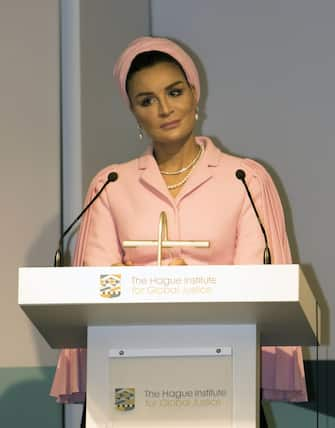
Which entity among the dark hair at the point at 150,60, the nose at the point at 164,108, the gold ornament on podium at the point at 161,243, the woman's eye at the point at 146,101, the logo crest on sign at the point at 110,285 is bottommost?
the logo crest on sign at the point at 110,285

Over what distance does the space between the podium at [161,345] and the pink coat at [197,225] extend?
1.24 ft

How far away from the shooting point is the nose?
10.6 ft

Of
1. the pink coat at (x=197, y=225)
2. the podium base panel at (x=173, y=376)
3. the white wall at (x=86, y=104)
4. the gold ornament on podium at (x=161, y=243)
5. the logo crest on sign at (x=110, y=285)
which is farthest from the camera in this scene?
Answer: the white wall at (x=86, y=104)

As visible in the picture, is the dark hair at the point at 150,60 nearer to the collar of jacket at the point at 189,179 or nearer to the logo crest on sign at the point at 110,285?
the collar of jacket at the point at 189,179

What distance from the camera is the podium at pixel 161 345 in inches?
97.8

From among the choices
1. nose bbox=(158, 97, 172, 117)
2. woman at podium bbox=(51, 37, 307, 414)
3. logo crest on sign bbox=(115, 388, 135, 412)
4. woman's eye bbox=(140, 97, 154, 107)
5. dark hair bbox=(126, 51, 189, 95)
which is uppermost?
dark hair bbox=(126, 51, 189, 95)

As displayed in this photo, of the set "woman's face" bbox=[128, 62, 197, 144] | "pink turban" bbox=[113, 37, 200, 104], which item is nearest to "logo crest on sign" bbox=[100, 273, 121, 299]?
"woman's face" bbox=[128, 62, 197, 144]

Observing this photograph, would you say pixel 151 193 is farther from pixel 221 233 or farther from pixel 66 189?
pixel 66 189

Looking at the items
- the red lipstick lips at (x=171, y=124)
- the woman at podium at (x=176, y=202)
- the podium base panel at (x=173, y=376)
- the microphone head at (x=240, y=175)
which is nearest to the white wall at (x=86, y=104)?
the woman at podium at (x=176, y=202)

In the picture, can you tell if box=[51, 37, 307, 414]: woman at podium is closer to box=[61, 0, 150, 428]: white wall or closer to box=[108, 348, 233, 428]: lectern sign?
box=[108, 348, 233, 428]: lectern sign

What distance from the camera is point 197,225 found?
10.3 ft

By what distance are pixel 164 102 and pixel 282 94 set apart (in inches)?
54.4

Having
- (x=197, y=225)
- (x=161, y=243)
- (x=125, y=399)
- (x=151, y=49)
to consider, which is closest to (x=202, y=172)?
(x=197, y=225)

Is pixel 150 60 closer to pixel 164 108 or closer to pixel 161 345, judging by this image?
pixel 164 108
